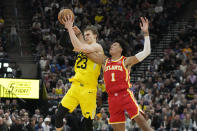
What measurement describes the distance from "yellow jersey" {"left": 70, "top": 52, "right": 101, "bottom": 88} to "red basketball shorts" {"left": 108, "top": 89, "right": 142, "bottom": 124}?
0.53 m

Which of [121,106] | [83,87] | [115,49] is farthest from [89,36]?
[121,106]

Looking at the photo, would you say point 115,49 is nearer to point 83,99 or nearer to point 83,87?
point 83,87

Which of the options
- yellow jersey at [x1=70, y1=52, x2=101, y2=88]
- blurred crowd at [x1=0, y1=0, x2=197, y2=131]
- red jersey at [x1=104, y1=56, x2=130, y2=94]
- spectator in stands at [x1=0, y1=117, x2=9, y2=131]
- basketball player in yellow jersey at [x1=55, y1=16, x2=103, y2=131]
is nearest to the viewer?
red jersey at [x1=104, y1=56, x2=130, y2=94]

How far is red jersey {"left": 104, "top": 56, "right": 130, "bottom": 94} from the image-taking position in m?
7.41

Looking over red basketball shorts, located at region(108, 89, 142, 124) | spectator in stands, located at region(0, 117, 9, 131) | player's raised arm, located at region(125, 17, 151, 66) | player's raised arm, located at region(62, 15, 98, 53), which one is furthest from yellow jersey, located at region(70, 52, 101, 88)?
spectator in stands, located at region(0, 117, 9, 131)

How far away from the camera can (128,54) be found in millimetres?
19125

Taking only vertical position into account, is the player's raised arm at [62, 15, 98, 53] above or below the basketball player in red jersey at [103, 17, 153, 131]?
above

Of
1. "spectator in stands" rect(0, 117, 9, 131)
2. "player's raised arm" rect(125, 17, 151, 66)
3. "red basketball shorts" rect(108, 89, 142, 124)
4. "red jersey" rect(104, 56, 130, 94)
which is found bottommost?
"spectator in stands" rect(0, 117, 9, 131)

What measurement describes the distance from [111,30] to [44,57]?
4312mm

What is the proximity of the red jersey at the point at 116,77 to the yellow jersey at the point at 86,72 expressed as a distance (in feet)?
1.02

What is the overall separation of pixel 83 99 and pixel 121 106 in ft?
2.41

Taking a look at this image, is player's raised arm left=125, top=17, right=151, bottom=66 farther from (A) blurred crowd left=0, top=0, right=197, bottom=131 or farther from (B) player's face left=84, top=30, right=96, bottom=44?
(A) blurred crowd left=0, top=0, right=197, bottom=131

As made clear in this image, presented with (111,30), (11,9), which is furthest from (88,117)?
(11,9)

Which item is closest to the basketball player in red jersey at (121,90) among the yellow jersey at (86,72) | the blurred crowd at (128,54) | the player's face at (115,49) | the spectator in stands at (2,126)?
the player's face at (115,49)
